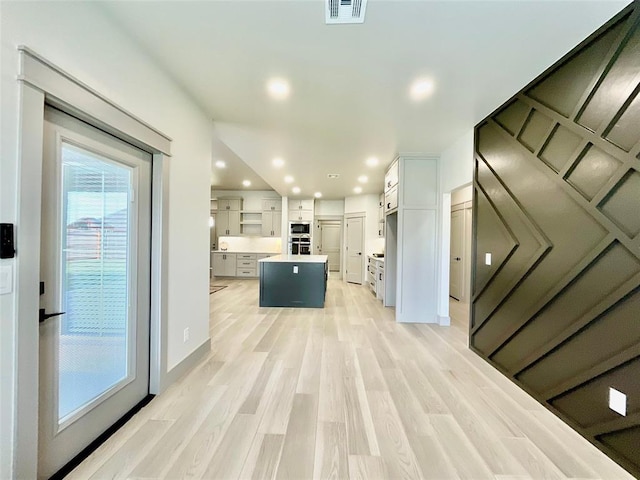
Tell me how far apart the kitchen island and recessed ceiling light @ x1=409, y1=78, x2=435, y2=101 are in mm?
3310

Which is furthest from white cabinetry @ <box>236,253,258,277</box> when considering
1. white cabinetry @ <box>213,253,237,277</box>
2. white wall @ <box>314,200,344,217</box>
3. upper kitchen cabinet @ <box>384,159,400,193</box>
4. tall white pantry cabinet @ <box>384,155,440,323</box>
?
tall white pantry cabinet @ <box>384,155,440,323</box>

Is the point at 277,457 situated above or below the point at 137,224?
below

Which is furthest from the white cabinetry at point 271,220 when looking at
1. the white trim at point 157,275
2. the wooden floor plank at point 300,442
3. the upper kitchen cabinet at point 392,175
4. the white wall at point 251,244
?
the wooden floor plank at point 300,442

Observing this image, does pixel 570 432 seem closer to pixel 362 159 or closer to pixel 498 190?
pixel 498 190

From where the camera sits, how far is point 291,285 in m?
5.24

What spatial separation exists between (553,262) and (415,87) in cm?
177

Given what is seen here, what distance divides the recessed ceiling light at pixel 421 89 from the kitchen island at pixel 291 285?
3310 millimetres

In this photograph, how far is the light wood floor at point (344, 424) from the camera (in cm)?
152

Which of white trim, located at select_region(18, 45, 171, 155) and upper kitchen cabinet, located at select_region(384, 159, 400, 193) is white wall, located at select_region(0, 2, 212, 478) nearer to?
white trim, located at select_region(18, 45, 171, 155)

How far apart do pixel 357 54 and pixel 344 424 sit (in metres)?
2.56

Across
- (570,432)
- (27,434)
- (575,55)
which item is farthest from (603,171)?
(27,434)

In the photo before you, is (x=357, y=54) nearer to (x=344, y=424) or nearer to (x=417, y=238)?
(x=344, y=424)

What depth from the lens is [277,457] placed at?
158 cm

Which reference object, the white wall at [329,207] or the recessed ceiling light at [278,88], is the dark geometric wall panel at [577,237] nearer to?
the recessed ceiling light at [278,88]
